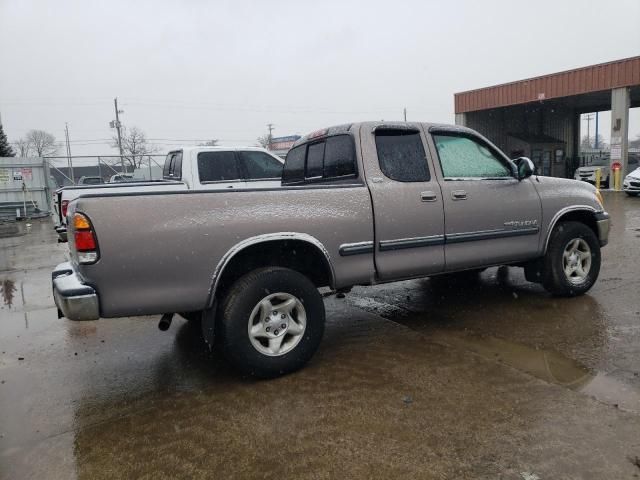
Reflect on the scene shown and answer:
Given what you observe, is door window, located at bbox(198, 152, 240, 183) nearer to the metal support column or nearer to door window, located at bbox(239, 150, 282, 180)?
door window, located at bbox(239, 150, 282, 180)

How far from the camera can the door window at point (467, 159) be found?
4723 millimetres

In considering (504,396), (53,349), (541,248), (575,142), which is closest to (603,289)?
(541,248)

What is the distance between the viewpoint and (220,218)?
346 cm

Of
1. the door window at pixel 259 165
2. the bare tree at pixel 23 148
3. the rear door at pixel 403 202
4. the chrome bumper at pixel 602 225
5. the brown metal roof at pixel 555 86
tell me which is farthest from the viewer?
the bare tree at pixel 23 148

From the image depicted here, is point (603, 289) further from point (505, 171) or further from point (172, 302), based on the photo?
point (172, 302)

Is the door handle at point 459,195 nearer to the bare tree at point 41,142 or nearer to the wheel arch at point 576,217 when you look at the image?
the wheel arch at point 576,217

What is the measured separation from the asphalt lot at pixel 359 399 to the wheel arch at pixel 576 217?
0.71 meters

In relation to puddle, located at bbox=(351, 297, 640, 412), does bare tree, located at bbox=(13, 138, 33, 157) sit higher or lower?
higher

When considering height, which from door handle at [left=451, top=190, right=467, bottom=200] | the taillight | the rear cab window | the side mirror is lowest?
the taillight

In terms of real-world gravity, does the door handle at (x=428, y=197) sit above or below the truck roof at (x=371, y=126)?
below

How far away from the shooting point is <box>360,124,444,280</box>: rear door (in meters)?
4.16

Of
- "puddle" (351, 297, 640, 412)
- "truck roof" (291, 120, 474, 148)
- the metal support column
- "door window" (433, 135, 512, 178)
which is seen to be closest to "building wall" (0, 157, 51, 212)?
"truck roof" (291, 120, 474, 148)

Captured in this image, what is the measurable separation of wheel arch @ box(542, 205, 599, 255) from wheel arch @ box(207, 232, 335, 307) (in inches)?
102

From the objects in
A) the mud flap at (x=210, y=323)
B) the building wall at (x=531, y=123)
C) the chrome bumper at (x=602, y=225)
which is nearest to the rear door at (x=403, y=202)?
the mud flap at (x=210, y=323)
